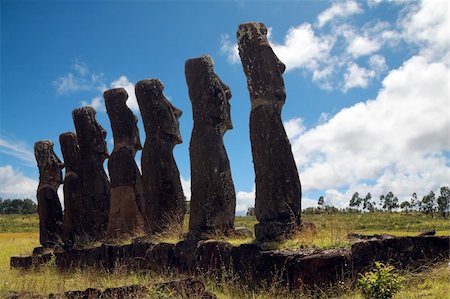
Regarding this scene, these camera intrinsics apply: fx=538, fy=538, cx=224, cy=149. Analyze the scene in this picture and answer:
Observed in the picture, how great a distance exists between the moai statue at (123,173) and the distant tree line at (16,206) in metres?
102

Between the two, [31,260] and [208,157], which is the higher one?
[208,157]

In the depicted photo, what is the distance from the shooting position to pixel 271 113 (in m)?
11.1

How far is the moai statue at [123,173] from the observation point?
Result: 53.4 ft

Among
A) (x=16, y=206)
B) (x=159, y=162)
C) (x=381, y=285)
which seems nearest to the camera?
(x=381, y=285)

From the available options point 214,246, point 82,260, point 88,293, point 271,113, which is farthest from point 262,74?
point 82,260

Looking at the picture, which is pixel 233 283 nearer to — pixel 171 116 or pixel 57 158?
pixel 171 116

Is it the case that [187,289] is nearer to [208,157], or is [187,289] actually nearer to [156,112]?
[208,157]

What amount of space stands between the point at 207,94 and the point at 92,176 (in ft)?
22.9

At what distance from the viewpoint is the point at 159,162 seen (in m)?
14.6

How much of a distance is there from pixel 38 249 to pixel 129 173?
198 inches

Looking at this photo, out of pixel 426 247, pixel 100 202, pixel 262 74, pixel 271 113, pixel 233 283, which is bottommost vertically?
pixel 233 283

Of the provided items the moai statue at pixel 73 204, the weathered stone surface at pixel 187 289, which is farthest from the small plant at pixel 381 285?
the moai statue at pixel 73 204

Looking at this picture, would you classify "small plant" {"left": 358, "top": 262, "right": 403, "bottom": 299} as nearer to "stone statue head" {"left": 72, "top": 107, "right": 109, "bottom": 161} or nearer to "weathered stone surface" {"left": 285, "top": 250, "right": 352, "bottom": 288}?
"weathered stone surface" {"left": 285, "top": 250, "right": 352, "bottom": 288}

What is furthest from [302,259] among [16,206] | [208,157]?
[16,206]
